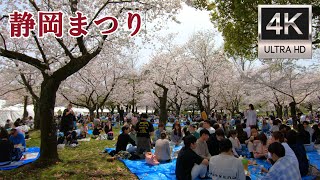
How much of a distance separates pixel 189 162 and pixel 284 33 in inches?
203

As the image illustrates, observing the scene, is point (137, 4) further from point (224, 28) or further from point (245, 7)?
point (224, 28)

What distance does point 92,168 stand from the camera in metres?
8.35

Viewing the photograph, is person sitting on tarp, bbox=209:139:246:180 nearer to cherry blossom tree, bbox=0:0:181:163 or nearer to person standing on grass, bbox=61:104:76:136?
cherry blossom tree, bbox=0:0:181:163

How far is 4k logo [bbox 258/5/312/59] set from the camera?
8312 mm

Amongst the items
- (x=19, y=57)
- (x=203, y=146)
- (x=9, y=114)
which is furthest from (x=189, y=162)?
(x=9, y=114)

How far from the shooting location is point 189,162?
5.71 meters

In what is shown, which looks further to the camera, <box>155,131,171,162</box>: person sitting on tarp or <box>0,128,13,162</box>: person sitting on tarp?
<box>155,131,171,162</box>: person sitting on tarp

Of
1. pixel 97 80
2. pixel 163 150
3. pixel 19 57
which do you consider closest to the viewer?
pixel 19 57

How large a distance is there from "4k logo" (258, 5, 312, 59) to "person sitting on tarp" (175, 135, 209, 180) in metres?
4.10

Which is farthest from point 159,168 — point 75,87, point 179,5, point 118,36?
point 75,87

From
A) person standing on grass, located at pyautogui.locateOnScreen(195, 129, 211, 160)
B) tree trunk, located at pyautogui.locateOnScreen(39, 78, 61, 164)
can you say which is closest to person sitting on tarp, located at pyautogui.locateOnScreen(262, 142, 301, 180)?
person standing on grass, located at pyautogui.locateOnScreen(195, 129, 211, 160)

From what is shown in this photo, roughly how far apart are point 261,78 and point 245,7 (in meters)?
13.4

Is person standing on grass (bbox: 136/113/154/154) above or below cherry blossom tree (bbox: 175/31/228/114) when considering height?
below

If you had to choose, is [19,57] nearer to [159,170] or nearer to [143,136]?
[143,136]
